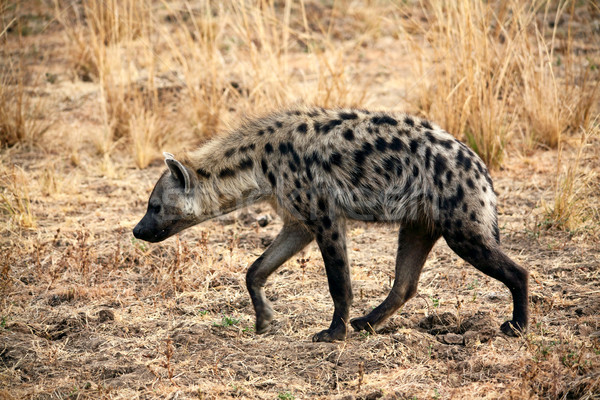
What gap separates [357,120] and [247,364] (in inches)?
57.5

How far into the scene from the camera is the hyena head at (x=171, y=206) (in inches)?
167

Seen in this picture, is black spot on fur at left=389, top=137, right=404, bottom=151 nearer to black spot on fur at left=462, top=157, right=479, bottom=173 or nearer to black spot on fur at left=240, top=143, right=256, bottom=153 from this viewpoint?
black spot on fur at left=462, top=157, right=479, bottom=173

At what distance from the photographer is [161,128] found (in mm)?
7402

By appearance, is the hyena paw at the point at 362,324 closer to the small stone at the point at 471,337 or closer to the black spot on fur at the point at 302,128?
the small stone at the point at 471,337

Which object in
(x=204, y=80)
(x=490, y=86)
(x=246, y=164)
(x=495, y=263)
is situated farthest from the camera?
(x=204, y=80)

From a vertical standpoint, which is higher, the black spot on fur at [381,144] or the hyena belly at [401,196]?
the black spot on fur at [381,144]

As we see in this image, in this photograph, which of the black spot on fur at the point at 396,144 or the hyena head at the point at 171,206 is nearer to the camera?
the black spot on fur at the point at 396,144

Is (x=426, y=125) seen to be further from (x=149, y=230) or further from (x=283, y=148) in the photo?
(x=149, y=230)

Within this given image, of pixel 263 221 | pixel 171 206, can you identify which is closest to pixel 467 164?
pixel 171 206

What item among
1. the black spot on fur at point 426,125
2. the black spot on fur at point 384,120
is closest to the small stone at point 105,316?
the black spot on fur at point 384,120

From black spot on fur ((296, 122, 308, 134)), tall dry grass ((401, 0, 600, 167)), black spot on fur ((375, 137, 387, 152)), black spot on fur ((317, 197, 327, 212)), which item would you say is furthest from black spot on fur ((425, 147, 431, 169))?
tall dry grass ((401, 0, 600, 167))

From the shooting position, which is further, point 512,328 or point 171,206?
point 171,206

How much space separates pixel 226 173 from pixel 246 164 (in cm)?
14

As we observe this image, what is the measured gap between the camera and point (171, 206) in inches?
169
